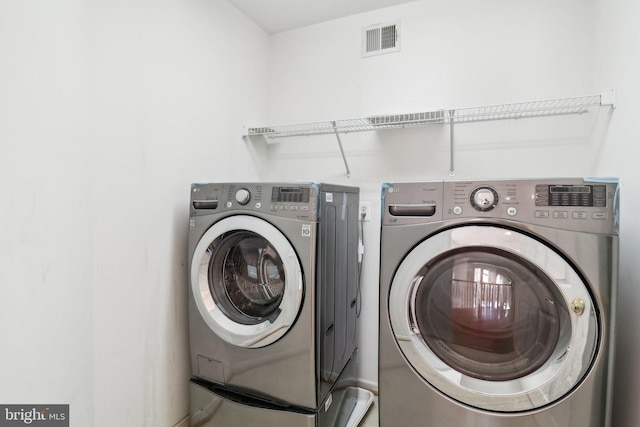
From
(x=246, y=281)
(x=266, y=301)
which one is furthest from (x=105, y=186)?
(x=266, y=301)

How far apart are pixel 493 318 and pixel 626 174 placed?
771 mm

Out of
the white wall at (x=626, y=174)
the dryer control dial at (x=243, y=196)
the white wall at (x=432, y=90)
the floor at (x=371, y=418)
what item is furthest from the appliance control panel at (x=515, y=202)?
the floor at (x=371, y=418)

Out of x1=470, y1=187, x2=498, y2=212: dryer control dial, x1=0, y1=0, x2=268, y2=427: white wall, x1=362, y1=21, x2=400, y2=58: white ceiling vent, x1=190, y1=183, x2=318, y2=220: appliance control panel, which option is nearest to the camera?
x1=0, y1=0, x2=268, y2=427: white wall

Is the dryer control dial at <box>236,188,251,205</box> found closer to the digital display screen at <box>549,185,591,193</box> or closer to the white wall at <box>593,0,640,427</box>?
the digital display screen at <box>549,185,591,193</box>

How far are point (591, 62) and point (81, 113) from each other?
92.3 inches

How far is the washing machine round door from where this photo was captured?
4.51 ft

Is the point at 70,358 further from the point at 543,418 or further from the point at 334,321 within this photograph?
the point at 543,418

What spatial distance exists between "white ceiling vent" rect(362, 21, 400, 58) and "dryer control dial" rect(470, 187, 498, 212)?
131 cm

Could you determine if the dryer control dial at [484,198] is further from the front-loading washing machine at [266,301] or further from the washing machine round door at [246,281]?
the washing machine round door at [246,281]

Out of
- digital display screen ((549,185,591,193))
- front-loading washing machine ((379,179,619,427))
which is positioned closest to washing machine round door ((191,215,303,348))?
front-loading washing machine ((379,179,619,427))

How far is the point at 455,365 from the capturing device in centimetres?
120

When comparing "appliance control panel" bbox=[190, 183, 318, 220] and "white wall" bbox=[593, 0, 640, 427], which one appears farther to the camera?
"appliance control panel" bbox=[190, 183, 318, 220]

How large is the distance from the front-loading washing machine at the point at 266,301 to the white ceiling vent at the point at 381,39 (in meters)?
1.07

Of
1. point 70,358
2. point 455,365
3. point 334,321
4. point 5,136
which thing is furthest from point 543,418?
point 5,136
